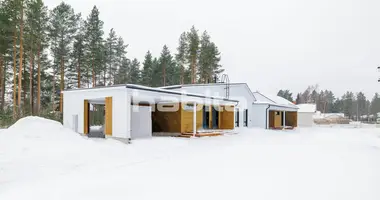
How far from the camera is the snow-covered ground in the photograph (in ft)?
15.9

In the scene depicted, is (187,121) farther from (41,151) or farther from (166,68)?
(166,68)

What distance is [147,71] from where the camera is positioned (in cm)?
3950

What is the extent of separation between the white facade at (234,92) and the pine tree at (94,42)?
11667 millimetres

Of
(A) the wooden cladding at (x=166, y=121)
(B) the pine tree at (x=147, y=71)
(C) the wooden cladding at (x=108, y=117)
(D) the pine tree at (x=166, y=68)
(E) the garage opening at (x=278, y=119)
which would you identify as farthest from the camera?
(B) the pine tree at (x=147, y=71)

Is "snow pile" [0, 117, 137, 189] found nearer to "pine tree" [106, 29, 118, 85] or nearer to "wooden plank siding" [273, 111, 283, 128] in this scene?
"wooden plank siding" [273, 111, 283, 128]

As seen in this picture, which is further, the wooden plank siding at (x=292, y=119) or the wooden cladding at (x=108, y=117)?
the wooden plank siding at (x=292, y=119)

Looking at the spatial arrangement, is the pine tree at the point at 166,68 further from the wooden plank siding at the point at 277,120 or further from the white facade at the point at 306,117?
the white facade at the point at 306,117

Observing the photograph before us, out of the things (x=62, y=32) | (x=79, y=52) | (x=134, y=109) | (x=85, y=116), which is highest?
(x=62, y=32)

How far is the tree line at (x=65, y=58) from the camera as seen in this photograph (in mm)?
20344

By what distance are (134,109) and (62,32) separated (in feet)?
57.7

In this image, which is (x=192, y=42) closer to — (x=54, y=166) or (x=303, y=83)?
(x=54, y=166)

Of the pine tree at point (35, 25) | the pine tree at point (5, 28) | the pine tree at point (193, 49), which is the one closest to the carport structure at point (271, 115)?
the pine tree at point (193, 49)

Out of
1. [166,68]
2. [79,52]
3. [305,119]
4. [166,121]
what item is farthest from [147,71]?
[305,119]

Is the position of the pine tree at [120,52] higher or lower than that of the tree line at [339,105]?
higher
